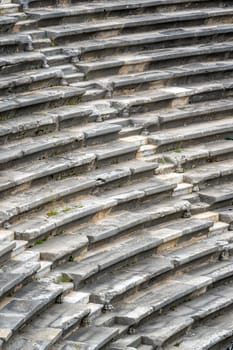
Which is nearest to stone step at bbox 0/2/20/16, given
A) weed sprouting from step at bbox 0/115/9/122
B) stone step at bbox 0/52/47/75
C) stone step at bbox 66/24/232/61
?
stone step at bbox 66/24/232/61

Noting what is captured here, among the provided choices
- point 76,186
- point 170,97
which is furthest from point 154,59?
point 76,186

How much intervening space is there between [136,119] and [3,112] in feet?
6.44

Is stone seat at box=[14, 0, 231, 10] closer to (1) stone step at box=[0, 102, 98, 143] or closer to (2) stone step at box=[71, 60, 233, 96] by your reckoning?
(2) stone step at box=[71, 60, 233, 96]

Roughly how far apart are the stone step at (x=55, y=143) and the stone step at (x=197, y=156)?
724 mm

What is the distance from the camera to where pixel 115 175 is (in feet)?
40.0

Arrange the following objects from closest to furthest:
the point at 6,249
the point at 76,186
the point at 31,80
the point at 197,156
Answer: the point at 6,249 < the point at 76,186 < the point at 31,80 < the point at 197,156

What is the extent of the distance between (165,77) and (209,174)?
1.66 metres

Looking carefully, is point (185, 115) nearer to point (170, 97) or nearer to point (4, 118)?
point (170, 97)

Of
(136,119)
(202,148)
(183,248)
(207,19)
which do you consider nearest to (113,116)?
(136,119)

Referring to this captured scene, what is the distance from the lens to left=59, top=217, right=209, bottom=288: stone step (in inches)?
424

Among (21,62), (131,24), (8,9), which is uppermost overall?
(8,9)

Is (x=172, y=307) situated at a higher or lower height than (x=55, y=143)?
lower

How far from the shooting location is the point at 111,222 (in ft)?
38.3

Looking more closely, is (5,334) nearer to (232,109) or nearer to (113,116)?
(113,116)
